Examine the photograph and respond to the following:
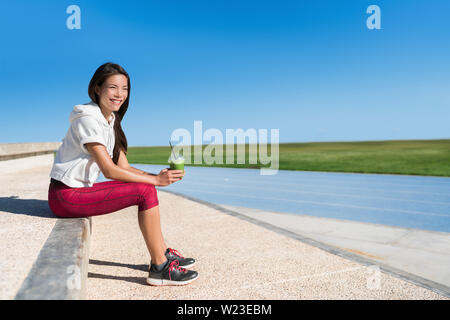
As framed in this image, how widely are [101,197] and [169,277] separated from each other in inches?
36.6

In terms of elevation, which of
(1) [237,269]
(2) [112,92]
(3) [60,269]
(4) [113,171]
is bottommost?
(1) [237,269]

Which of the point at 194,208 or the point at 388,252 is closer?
the point at 388,252

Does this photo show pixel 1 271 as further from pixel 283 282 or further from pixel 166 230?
pixel 166 230

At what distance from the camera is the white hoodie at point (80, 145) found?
3090mm

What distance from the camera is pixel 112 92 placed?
10.8 ft

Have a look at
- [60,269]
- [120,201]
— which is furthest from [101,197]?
[60,269]

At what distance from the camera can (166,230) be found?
205 inches

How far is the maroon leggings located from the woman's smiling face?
73 centimetres

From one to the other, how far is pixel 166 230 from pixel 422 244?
3785 millimetres

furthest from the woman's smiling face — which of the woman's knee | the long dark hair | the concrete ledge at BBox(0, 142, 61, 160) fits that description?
the concrete ledge at BBox(0, 142, 61, 160)

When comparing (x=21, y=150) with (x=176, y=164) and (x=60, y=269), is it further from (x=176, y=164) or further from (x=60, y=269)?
(x=60, y=269)

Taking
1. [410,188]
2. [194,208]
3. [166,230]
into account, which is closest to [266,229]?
[166,230]

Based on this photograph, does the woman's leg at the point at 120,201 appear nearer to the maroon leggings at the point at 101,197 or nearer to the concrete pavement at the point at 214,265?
the maroon leggings at the point at 101,197

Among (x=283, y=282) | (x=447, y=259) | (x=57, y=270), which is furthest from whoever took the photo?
(x=447, y=259)
